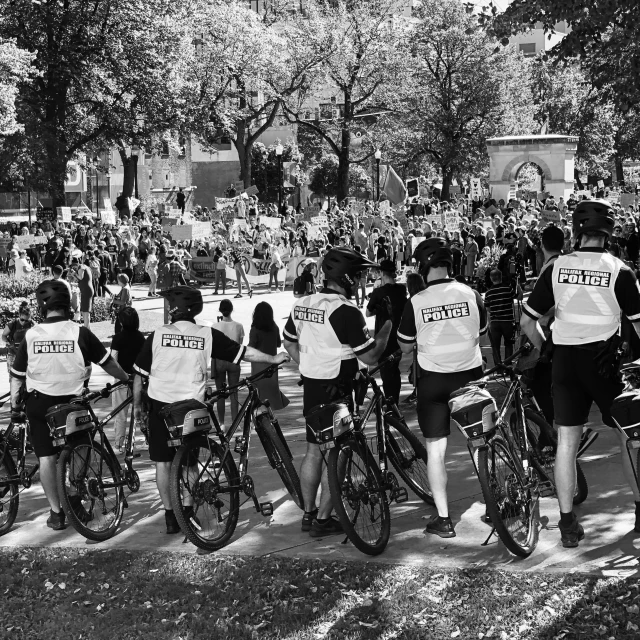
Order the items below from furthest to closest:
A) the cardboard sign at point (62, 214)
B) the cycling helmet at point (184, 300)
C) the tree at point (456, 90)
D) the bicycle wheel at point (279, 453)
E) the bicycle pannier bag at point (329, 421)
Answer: the tree at point (456, 90)
the cardboard sign at point (62, 214)
the bicycle wheel at point (279, 453)
the cycling helmet at point (184, 300)
the bicycle pannier bag at point (329, 421)

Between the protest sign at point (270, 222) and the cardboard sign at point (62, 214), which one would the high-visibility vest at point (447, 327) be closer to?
the protest sign at point (270, 222)

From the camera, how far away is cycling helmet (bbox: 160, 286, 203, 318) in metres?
7.09

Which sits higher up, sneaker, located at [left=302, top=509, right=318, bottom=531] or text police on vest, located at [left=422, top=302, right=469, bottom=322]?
text police on vest, located at [left=422, top=302, right=469, bottom=322]

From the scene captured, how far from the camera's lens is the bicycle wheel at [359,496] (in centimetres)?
631

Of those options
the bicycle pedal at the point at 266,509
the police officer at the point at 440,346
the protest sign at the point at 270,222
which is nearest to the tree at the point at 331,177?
the protest sign at the point at 270,222

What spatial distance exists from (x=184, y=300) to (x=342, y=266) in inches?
42.4

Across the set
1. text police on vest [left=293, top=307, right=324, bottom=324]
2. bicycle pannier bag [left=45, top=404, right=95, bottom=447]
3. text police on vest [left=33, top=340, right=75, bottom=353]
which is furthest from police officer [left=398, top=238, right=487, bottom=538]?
text police on vest [left=33, top=340, right=75, bottom=353]

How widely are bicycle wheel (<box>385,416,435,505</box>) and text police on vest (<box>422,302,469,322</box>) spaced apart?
102 cm

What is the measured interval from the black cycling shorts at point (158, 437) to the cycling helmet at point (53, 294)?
3.26 feet

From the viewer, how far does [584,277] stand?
20.4 ft

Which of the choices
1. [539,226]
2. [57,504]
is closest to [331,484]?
[57,504]

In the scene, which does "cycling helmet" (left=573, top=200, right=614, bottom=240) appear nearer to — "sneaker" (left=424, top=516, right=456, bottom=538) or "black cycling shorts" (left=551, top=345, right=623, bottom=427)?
"black cycling shorts" (left=551, top=345, right=623, bottom=427)

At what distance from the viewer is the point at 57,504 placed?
7.44m

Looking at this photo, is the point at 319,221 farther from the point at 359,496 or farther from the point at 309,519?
the point at 359,496
